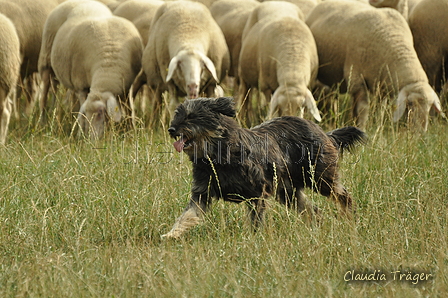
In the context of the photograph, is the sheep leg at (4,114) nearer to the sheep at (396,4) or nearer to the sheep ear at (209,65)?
the sheep ear at (209,65)

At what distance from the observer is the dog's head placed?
423 centimetres

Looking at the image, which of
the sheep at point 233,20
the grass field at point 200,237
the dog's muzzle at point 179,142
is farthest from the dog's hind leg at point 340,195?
the sheep at point 233,20

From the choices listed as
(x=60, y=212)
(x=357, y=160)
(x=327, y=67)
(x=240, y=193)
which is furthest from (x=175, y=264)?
(x=327, y=67)

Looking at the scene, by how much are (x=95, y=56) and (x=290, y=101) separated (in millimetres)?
2658

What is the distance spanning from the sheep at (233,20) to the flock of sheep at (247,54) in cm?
47

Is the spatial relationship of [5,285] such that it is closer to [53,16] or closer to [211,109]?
[211,109]

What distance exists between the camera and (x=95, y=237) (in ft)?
15.5

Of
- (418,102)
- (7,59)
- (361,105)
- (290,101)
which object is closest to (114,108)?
(7,59)

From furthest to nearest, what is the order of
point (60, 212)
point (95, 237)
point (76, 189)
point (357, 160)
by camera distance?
point (357, 160) < point (76, 189) < point (60, 212) < point (95, 237)

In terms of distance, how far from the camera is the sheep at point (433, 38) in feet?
33.5

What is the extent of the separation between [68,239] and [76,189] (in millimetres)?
905

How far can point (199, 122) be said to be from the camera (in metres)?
4.29

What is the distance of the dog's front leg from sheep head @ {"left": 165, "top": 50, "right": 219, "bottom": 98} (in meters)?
4.35

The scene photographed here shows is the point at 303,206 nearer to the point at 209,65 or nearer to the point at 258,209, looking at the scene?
the point at 258,209
